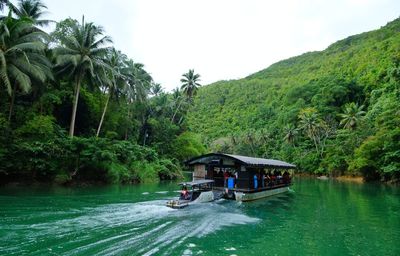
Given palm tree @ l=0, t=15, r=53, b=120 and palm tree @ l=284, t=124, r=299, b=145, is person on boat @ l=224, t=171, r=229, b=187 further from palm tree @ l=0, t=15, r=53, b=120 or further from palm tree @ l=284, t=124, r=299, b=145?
palm tree @ l=284, t=124, r=299, b=145

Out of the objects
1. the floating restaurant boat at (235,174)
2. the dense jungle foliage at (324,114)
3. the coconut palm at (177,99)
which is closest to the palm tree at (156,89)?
the coconut palm at (177,99)

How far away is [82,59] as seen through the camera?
31.6 m

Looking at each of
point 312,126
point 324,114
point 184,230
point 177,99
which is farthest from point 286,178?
point 324,114

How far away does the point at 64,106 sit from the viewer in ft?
118

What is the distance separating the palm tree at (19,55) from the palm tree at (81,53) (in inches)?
165

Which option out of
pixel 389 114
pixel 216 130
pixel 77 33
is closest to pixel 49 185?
pixel 77 33

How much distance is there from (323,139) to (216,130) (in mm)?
41011

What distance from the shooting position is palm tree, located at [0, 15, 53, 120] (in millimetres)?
23344

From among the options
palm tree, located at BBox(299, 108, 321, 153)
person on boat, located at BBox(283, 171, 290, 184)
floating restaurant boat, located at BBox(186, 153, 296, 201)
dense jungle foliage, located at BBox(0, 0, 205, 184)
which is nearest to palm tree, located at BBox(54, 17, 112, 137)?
dense jungle foliage, located at BBox(0, 0, 205, 184)

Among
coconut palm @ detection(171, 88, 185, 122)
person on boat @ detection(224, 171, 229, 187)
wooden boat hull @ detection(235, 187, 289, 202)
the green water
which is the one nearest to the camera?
the green water

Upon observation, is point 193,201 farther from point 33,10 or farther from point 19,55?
point 33,10

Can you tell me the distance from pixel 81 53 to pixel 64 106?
684cm

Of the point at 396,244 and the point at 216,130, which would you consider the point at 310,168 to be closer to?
the point at 216,130

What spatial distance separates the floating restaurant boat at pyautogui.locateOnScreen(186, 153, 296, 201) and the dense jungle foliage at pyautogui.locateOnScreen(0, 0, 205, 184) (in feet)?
30.5
